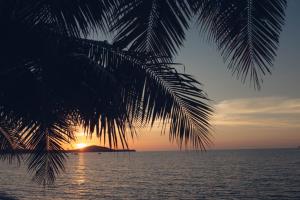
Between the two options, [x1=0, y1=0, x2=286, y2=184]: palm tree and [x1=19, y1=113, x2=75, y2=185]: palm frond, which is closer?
[x1=0, y1=0, x2=286, y2=184]: palm tree

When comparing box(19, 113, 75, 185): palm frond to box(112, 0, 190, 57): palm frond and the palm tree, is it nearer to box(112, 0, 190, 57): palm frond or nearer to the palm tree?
the palm tree

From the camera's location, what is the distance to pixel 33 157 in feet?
16.5

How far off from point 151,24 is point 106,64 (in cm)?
66

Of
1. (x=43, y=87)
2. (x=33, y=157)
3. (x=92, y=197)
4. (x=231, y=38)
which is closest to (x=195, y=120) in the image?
(x=231, y=38)

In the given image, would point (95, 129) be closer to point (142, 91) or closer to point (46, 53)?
point (142, 91)

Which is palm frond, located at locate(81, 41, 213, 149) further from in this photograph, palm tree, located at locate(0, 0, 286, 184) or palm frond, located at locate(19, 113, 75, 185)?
palm frond, located at locate(19, 113, 75, 185)

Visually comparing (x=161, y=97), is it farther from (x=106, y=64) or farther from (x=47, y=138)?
(x=47, y=138)

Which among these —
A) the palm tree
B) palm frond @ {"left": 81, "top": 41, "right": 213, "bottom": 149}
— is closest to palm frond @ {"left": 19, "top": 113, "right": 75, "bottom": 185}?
the palm tree

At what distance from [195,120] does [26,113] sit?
1.71 m

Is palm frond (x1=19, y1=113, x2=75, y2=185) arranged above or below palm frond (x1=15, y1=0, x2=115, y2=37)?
below

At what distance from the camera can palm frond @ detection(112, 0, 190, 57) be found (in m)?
3.59

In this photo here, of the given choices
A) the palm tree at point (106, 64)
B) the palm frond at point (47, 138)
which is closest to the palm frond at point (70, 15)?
the palm tree at point (106, 64)

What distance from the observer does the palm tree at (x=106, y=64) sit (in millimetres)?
3410

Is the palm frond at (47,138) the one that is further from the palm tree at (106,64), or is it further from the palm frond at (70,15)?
the palm frond at (70,15)
